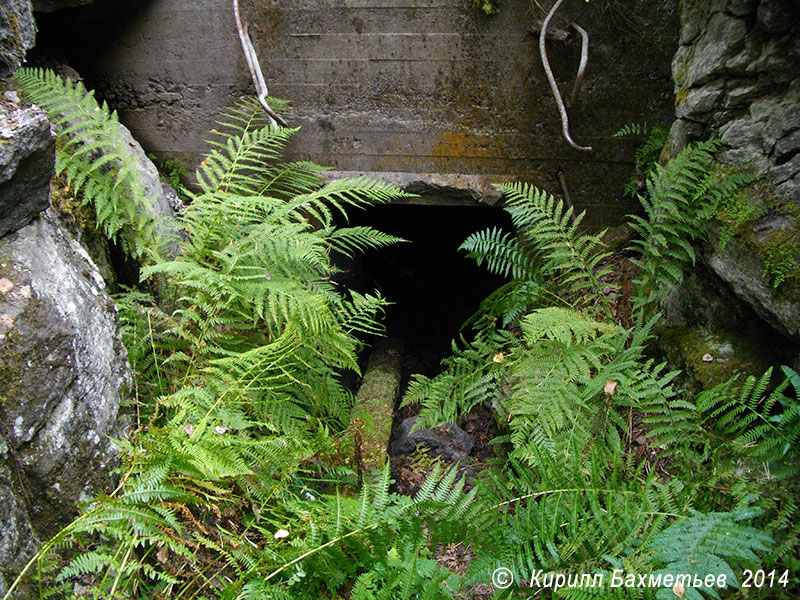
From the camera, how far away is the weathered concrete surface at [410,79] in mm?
3982

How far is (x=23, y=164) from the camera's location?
2.25m

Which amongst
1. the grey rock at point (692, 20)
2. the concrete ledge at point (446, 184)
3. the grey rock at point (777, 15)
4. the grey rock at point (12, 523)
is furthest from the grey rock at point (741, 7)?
the grey rock at point (12, 523)

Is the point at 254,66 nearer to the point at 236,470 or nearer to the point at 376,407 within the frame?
the point at 376,407

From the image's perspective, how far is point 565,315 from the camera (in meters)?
2.98

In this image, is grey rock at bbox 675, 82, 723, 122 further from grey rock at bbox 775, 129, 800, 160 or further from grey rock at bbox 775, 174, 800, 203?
grey rock at bbox 775, 174, 800, 203

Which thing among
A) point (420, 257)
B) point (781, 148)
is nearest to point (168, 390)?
point (781, 148)

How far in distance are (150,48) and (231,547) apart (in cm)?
412

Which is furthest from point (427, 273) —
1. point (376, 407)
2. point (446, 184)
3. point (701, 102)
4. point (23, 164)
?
point (23, 164)

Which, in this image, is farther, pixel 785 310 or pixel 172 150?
pixel 172 150

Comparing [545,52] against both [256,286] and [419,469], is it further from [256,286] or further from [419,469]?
[419,469]

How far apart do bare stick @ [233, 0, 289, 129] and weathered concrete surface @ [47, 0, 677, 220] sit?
3.4 inches

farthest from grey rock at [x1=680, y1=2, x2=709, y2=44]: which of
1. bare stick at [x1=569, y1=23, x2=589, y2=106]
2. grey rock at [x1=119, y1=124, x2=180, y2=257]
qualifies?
grey rock at [x1=119, y1=124, x2=180, y2=257]

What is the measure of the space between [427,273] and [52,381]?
540cm

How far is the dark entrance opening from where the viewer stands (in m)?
6.18
